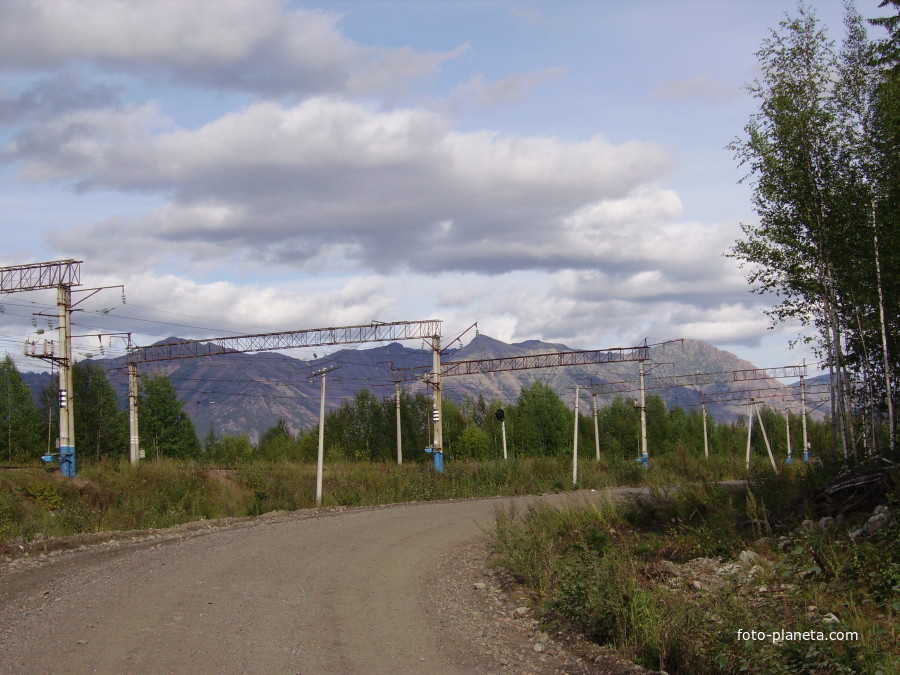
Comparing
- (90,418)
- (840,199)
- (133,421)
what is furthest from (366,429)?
(840,199)

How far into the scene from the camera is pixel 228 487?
34938 mm

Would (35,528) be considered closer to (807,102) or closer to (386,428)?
(807,102)

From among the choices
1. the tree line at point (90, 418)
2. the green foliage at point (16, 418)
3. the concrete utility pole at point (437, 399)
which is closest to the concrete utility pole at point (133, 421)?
the concrete utility pole at point (437, 399)

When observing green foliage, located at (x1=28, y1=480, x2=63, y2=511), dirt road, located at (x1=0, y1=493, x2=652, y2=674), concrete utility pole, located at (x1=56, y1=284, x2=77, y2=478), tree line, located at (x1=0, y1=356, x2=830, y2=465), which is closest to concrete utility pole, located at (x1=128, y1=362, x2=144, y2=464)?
concrete utility pole, located at (x1=56, y1=284, x2=77, y2=478)

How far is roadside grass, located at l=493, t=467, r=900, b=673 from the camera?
7.06 metres

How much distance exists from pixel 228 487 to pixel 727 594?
30.0 metres

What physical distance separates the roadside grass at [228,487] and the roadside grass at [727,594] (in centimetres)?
1178

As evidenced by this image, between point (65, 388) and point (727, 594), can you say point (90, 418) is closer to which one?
point (65, 388)

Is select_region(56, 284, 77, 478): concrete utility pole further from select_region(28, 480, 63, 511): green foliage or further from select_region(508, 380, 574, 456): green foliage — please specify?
select_region(508, 380, 574, 456): green foliage

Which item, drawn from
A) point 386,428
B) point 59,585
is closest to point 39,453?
point 386,428

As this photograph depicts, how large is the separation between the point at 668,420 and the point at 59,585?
11216 cm

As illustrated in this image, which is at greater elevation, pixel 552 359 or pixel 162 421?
pixel 552 359

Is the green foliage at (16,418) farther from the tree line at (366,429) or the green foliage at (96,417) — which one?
the green foliage at (96,417)

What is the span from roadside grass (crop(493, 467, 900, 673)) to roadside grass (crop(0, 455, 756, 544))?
38.6ft
